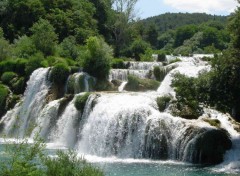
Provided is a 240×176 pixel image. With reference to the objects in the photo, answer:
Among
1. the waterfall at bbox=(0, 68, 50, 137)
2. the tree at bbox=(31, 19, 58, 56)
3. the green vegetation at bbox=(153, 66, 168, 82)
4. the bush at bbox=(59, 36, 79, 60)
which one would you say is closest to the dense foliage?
the green vegetation at bbox=(153, 66, 168, 82)

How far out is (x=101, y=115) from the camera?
3084 cm

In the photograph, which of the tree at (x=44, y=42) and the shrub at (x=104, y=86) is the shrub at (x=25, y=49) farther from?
the shrub at (x=104, y=86)

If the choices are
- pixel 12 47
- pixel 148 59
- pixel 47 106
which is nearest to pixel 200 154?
pixel 47 106

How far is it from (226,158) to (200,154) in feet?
4.68

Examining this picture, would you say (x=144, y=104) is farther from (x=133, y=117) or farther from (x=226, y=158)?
(x=226, y=158)

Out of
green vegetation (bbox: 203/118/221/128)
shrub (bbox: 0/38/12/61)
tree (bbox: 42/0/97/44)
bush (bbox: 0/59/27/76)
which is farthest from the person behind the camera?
tree (bbox: 42/0/97/44)

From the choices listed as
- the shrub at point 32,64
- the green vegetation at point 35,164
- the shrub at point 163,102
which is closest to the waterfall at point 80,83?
the shrub at point 32,64

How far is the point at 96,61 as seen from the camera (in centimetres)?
3994

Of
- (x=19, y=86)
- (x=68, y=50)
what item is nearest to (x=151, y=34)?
(x=68, y=50)

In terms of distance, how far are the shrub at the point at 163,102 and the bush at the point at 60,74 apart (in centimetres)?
1148

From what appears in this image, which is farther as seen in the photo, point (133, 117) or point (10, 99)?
point (10, 99)

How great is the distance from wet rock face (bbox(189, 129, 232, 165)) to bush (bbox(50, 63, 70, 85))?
16.3 metres

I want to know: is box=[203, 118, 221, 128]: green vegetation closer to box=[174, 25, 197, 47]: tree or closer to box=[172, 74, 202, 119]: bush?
box=[172, 74, 202, 119]: bush

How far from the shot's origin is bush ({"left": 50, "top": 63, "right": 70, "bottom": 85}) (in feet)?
131
